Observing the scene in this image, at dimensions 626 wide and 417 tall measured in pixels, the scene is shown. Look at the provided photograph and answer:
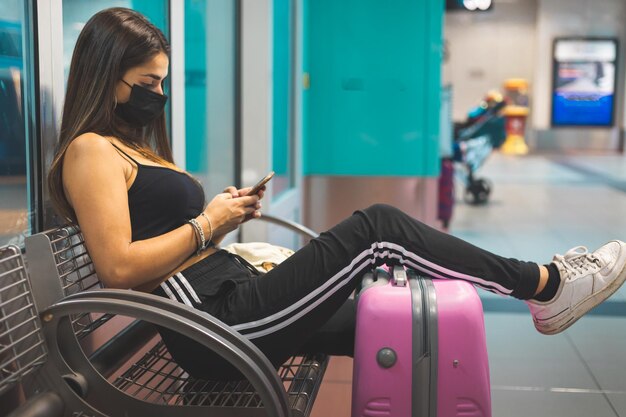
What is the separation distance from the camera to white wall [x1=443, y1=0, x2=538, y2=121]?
1803 centimetres

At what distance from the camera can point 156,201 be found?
1973 mm

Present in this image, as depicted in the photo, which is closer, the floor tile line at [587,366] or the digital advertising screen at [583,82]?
the floor tile line at [587,366]

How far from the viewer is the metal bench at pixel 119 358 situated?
5.20ft

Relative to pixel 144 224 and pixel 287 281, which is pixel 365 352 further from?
pixel 144 224

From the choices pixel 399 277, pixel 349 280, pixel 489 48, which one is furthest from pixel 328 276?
pixel 489 48

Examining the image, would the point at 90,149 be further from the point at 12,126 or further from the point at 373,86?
the point at 373,86

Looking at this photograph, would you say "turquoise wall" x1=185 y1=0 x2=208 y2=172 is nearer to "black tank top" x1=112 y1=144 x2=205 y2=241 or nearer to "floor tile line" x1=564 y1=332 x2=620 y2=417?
"black tank top" x1=112 y1=144 x2=205 y2=241

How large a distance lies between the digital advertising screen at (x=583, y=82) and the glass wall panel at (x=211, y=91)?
14.5m

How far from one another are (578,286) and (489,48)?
16871 mm

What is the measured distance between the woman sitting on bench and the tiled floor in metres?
0.92

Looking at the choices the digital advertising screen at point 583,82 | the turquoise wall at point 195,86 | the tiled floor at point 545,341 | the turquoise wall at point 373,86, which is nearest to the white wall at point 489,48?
the digital advertising screen at point 583,82

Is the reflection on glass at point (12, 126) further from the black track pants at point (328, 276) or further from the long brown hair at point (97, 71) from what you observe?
the black track pants at point (328, 276)

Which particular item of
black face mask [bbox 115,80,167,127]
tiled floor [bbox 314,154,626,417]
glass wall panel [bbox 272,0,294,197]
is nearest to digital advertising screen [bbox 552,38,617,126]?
tiled floor [bbox 314,154,626,417]

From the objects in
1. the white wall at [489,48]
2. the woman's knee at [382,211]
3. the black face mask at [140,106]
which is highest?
the white wall at [489,48]
